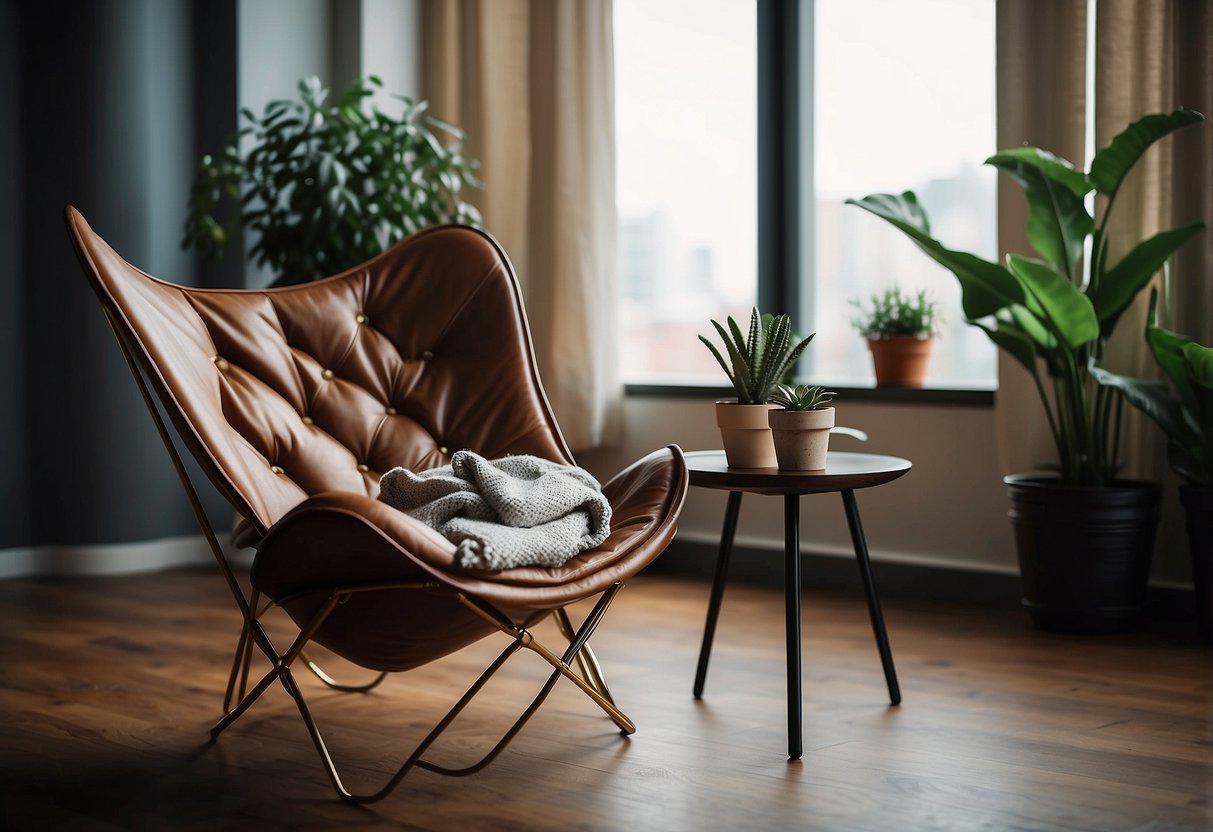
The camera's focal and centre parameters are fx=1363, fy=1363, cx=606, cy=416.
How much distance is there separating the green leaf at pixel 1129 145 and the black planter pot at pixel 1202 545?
0.72 meters

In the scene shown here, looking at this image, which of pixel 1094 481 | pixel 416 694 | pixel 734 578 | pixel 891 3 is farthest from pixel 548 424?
pixel 891 3

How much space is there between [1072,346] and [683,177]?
1.73m

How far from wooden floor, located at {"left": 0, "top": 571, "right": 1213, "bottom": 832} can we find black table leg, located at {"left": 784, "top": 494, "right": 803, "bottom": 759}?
0.15ft

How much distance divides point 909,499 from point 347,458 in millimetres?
1879

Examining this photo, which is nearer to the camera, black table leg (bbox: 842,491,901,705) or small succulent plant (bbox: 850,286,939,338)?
black table leg (bbox: 842,491,901,705)

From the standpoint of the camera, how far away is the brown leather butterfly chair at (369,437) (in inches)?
77.4

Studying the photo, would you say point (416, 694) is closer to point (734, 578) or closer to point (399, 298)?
point (399, 298)

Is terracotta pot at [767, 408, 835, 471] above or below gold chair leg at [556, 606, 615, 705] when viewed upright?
above

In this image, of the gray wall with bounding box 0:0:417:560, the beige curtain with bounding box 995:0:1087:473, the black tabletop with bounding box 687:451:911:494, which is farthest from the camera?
the gray wall with bounding box 0:0:417:560

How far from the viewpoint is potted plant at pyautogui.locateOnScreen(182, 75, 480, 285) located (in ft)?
12.9

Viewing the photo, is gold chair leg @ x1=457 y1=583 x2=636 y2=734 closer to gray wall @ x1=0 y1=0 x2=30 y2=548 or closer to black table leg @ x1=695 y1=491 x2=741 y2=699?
black table leg @ x1=695 y1=491 x2=741 y2=699

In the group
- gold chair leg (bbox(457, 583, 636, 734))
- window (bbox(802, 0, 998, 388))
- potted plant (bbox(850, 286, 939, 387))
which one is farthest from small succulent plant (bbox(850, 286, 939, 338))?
gold chair leg (bbox(457, 583, 636, 734))

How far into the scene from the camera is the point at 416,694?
2.77 m

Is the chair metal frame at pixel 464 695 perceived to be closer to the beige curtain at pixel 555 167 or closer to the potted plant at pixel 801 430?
the potted plant at pixel 801 430
